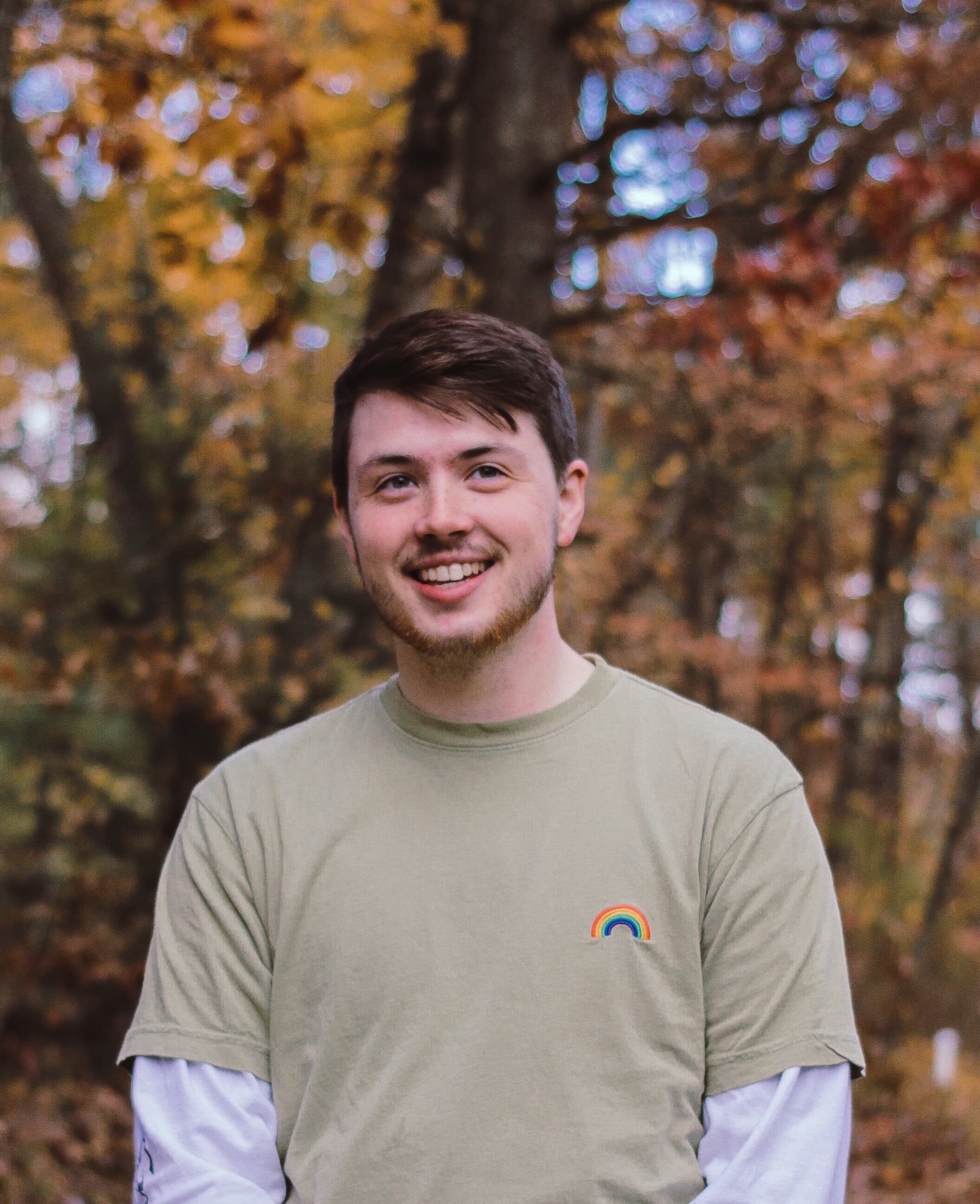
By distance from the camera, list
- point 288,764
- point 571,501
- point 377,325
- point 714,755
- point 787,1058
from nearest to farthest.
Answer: point 787,1058 < point 714,755 < point 288,764 < point 571,501 < point 377,325

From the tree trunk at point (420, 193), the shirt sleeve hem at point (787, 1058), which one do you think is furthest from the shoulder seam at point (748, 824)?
the tree trunk at point (420, 193)

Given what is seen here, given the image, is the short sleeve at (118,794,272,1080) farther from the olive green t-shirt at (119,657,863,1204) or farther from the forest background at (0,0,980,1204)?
the forest background at (0,0,980,1204)

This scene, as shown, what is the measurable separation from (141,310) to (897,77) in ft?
14.7

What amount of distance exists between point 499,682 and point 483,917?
0.39 m

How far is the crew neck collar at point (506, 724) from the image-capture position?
2.02 meters

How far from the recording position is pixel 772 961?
1809mm

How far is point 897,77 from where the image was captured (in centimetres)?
693

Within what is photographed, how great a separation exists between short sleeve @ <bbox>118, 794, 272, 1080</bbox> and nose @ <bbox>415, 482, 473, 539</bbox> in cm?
60

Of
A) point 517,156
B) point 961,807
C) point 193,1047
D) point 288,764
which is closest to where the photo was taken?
point 193,1047

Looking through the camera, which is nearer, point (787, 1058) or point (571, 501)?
point (787, 1058)

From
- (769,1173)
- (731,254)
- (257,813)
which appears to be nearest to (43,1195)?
(257,813)

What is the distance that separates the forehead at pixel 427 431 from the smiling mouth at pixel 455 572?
178mm

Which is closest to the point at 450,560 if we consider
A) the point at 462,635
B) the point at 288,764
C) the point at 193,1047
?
the point at 462,635

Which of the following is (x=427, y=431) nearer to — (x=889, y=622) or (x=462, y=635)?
(x=462, y=635)
